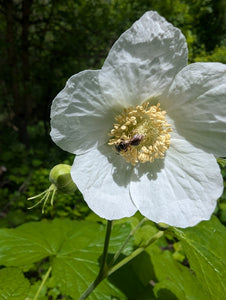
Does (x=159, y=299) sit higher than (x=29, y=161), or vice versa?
(x=159, y=299)

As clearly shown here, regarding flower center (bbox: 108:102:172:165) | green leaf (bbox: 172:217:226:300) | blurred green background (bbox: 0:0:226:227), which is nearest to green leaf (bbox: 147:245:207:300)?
green leaf (bbox: 172:217:226:300)

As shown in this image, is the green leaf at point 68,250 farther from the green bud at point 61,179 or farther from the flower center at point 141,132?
the flower center at point 141,132

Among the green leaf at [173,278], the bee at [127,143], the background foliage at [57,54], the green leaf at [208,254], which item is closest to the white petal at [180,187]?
the bee at [127,143]

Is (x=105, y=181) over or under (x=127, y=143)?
under

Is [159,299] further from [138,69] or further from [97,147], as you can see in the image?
[138,69]

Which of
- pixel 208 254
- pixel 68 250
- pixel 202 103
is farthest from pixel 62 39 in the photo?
pixel 208 254

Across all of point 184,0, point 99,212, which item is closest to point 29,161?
point 99,212

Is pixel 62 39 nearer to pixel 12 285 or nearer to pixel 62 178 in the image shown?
pixel 62 178
